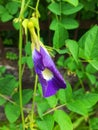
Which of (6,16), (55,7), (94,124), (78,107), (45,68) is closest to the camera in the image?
Answer: (45,68)

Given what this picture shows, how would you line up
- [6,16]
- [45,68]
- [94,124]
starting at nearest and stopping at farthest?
1. [45,68]
2. [6,16]
3. [94,124]

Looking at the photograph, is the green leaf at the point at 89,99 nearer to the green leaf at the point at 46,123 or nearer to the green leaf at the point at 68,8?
the green leaf at the point at 46,123

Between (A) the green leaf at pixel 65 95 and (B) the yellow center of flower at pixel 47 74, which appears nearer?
(B) the yellow center of flower at pixel 47 74

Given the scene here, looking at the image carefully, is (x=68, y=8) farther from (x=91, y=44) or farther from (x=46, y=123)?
(x=46, y=123)

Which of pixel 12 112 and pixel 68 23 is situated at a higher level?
pixel 68 23

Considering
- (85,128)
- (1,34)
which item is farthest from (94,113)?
(1,34)

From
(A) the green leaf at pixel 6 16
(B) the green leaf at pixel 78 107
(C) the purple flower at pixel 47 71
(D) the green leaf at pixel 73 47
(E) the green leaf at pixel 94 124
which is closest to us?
(C) the purple flower at pixel 47 71

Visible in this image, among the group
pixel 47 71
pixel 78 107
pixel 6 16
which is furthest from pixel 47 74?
pixel 6 16

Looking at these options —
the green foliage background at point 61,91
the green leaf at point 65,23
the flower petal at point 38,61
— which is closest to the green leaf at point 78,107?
the green foliage background at point 61,91
